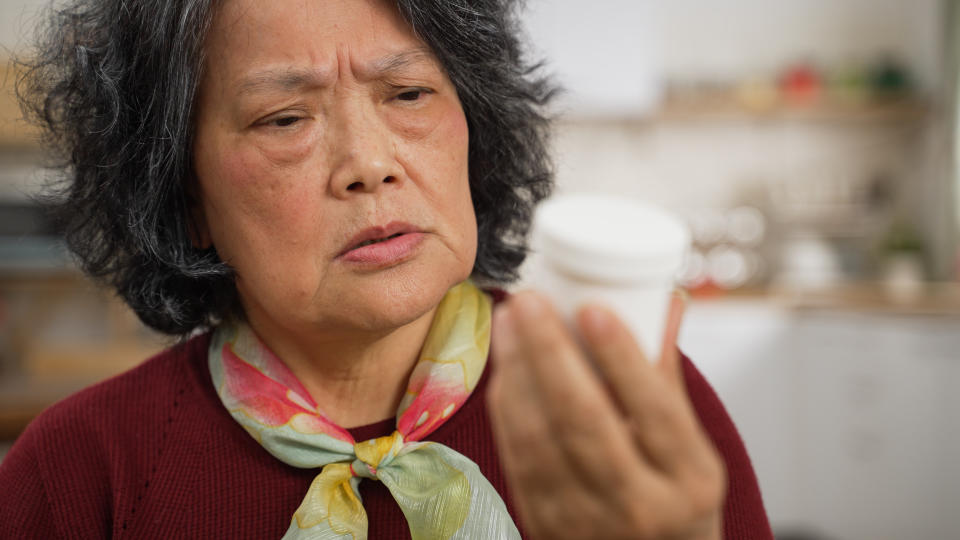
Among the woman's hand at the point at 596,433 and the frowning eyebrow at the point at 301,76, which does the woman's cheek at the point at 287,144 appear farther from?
the woman's hand at the point at 596,433

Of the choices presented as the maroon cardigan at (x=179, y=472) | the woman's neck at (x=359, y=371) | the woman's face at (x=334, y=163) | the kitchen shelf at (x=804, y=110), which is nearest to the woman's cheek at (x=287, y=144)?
the woman's face at (x=334, y=163)

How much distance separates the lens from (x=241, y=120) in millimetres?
909

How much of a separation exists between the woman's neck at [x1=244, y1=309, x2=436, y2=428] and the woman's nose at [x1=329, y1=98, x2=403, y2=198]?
0.67 ft

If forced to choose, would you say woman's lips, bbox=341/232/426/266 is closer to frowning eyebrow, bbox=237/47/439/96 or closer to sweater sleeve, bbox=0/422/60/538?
frowning eyebrow, bbox=237/47/439/96

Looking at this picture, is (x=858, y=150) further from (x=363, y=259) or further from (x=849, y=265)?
(x=363, y=259)

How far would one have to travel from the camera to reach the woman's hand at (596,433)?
0.52 m

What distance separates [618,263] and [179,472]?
0.66 meters

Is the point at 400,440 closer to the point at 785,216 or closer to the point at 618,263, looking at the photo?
the point at 618,263

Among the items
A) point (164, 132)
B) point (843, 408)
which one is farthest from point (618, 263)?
point (843, 408)

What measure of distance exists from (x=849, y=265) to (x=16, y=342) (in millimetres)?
4167

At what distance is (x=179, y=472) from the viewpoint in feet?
3.20

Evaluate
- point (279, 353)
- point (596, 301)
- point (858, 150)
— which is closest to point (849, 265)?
point (858, 150)

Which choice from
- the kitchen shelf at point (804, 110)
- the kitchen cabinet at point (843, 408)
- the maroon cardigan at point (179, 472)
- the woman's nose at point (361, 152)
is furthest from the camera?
the kitchen shelf at point (804, 110)

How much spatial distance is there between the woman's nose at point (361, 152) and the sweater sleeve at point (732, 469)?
441mm
